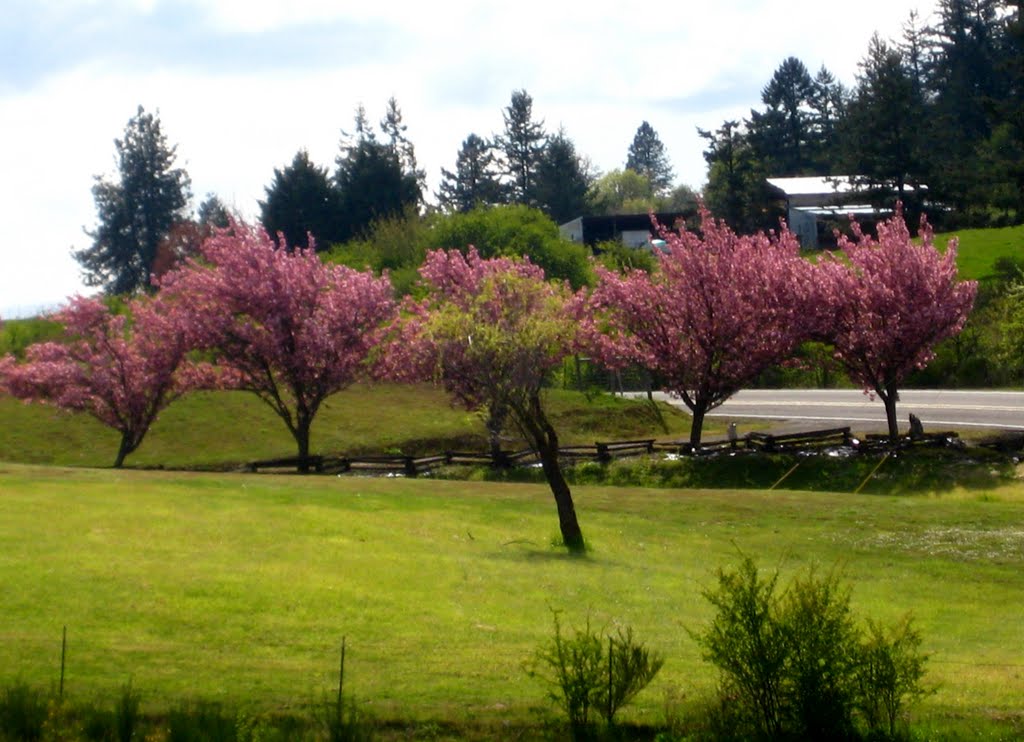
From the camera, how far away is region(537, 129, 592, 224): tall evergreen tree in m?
123

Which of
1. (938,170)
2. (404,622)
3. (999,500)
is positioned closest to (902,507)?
(999,500)

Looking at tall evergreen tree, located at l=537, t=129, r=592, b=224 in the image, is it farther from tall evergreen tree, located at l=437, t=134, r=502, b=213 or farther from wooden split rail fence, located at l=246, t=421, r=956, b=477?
Result: wooden split rail fence, located at l=246, t=421, r=956, b=477

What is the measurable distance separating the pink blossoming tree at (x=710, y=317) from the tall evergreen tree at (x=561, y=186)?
249 ft

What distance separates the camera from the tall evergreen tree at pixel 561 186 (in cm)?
12281

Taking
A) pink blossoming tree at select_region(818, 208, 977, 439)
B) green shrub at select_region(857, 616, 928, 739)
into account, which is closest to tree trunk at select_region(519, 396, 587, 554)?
green shrub at select_region(857, 616, 928, 739)

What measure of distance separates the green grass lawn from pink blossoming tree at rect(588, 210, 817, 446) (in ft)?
32.1

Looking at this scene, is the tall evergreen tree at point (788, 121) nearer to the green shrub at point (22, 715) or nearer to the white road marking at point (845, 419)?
the white road marking at point (845, 419)

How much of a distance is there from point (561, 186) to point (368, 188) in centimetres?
2457

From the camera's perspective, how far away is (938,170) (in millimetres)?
85125

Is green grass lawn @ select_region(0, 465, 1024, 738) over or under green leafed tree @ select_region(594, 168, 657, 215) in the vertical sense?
under

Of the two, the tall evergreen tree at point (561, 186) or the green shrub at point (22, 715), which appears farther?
the tall evergreen tree at point (561, 186)

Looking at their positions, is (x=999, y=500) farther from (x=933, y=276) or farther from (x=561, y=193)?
(x=561, y=193)

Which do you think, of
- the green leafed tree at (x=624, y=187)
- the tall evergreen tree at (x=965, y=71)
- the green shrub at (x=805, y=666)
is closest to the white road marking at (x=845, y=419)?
the green shrub at (x=805, y=666)

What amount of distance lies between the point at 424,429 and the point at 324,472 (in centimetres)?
1099
